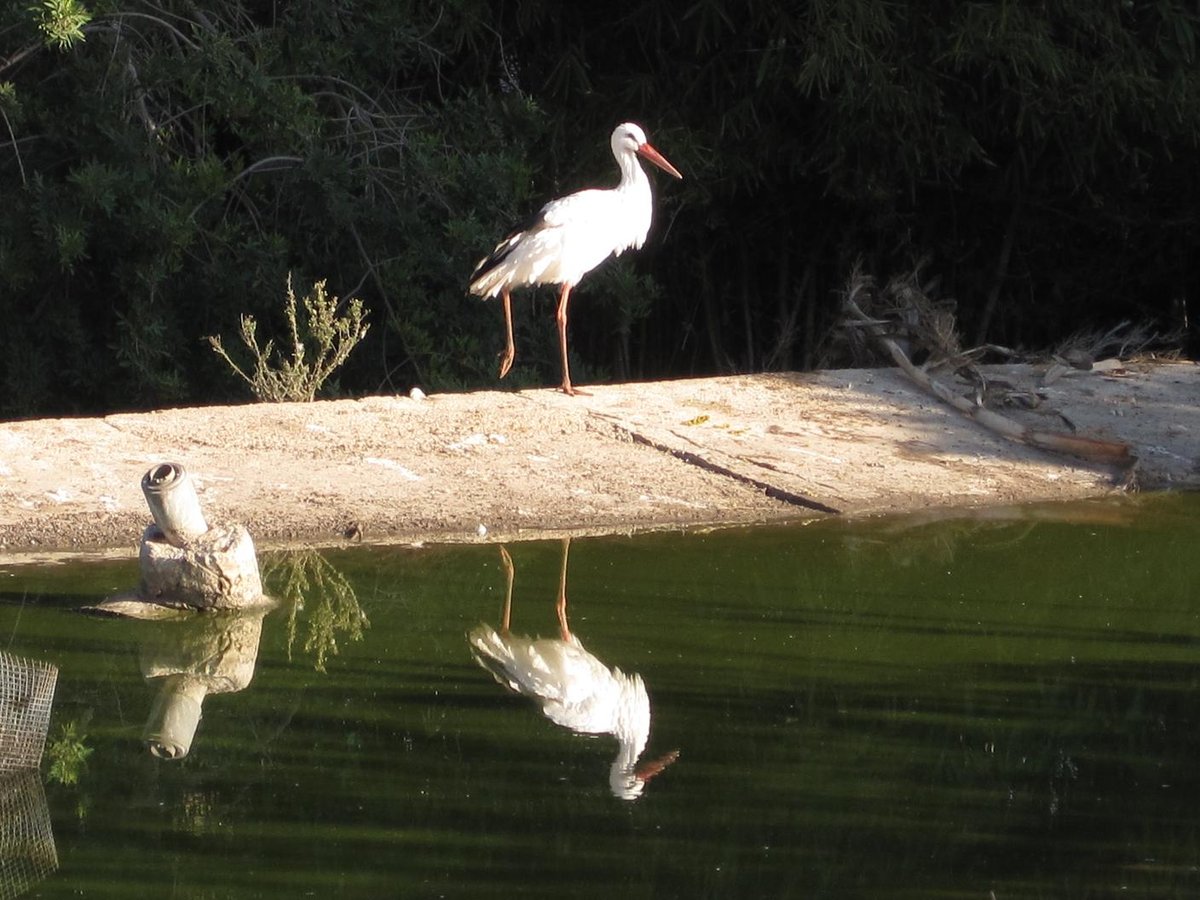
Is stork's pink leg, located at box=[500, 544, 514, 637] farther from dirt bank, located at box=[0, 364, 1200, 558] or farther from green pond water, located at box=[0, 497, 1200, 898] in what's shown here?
dirt bank, located at box=[0, 364, 1200, 558]

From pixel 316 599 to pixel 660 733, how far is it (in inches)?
83.7

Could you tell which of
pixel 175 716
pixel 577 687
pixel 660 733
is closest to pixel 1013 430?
pixel 577 687

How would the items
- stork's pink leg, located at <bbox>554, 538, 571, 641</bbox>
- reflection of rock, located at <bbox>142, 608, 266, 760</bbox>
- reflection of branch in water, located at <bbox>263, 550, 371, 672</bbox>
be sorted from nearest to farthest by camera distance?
reflection of rock, located at <bbox>142, 608, 266, 760</bbox>, reflection of branch in water, located at <bbox>263, 550, 371, 672</bbox>, stork's pink leg, located at <bbox>554, 538, 571, 641</bbox>

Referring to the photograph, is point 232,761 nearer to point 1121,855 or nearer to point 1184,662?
point 1121,855

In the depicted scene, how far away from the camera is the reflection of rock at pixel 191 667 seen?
5.46 m

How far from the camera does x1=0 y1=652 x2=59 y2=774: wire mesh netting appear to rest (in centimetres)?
498

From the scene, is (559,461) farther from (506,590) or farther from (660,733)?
(660,733)

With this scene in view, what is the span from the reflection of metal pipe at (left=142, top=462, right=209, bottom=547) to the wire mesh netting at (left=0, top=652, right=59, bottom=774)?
67.3 inches

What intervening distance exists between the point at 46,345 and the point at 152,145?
157cm

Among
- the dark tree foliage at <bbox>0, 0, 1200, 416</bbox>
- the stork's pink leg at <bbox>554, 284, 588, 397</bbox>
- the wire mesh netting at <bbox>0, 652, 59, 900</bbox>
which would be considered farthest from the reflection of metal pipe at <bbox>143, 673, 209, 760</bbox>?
the dark tree foliage at <bbox>0, 0, 1200, 416</bbox>

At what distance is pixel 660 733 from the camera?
5395 mm

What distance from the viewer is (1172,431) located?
1032cm

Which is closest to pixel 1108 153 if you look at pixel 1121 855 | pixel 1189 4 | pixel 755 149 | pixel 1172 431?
pixel 1189 4

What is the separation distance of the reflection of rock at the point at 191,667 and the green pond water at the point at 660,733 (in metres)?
0.02
